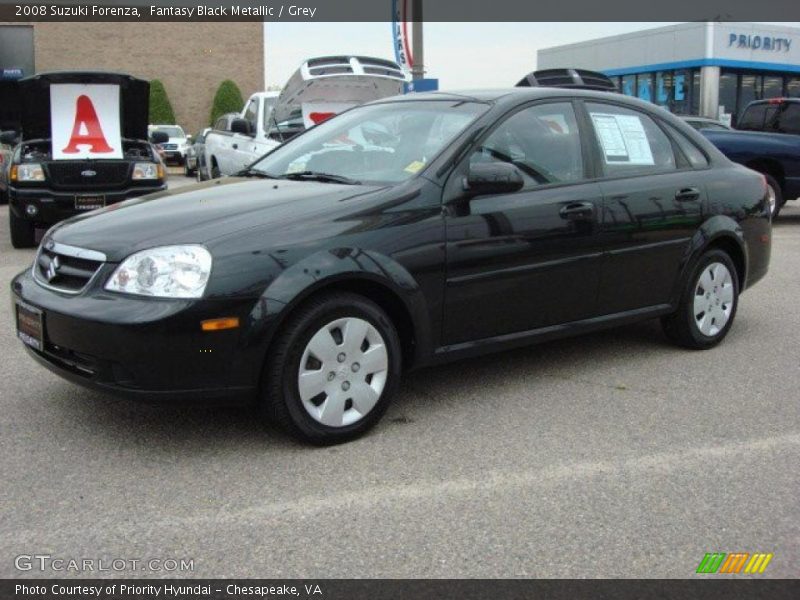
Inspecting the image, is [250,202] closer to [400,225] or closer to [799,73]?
[400,225]

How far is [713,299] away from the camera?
568 cm

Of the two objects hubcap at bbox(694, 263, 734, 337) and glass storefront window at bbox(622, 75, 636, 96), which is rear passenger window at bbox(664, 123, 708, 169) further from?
glass storefront window at bbox(622, 75, 636, 96)

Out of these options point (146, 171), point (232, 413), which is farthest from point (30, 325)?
point (146, 171)

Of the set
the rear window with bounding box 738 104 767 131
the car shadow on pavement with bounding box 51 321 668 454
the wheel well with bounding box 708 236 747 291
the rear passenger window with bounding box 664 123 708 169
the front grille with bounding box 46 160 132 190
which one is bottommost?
the car shadow on pavement with bounding box 51 321 668 454

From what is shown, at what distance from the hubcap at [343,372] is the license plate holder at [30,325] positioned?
1.15m

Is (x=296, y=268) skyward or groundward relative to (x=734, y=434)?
skyward

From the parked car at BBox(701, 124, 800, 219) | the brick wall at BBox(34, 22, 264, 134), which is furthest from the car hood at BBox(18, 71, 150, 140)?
the brick wall at BBox(34, 22, 264, 134)

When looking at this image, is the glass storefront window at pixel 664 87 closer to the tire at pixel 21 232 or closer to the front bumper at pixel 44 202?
the front bumper at pixel 44 202

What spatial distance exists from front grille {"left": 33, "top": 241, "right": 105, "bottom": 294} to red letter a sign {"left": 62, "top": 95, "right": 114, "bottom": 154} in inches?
244

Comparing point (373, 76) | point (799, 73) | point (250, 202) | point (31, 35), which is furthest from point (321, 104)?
point (31, 35)

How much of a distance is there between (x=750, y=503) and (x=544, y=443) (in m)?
0.93

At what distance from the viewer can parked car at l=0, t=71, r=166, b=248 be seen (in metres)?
9.42

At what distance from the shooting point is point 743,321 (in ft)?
21.5

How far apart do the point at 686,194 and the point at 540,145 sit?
3.78ft
